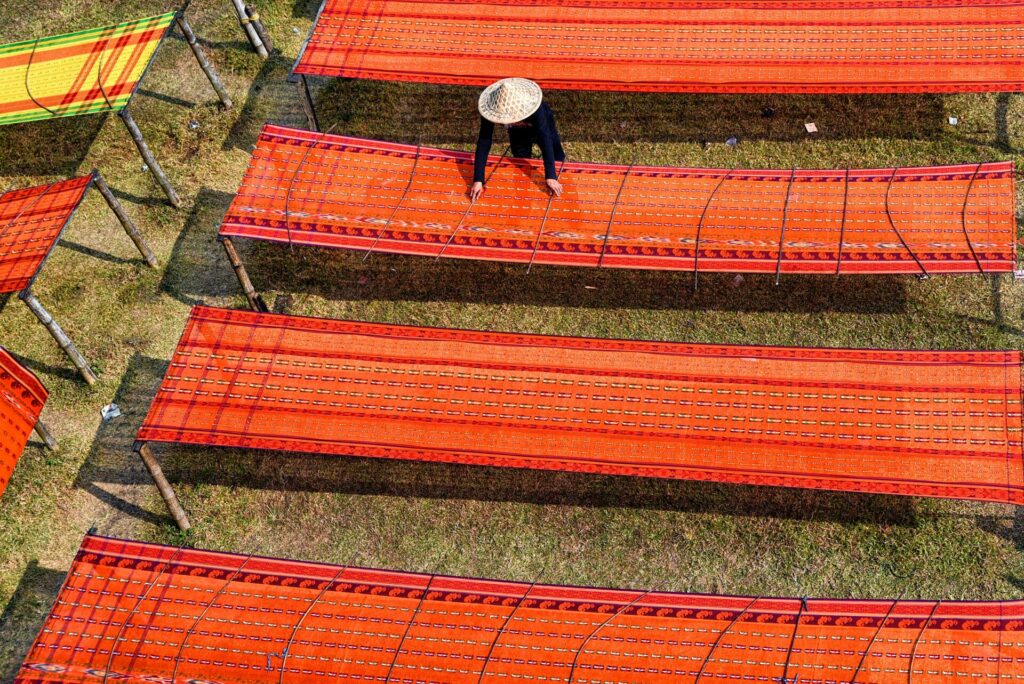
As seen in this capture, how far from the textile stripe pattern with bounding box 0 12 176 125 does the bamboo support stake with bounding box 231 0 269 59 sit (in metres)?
1.12

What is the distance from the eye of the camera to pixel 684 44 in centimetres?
938

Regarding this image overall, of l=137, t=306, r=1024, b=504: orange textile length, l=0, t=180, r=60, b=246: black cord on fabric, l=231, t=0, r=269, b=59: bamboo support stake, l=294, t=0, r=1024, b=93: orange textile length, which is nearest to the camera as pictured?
l=137, t=306, r=1024, b=504: orange textile length

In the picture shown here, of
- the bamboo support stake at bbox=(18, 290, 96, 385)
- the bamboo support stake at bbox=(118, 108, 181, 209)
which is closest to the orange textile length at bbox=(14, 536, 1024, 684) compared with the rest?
the bamboo support stake at bbox=(18, 290, 96, 385)

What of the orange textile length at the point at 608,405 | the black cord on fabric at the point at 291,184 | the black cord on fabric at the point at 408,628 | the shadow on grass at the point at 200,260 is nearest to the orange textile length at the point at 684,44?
the black cord on fabric at the point at 291,184

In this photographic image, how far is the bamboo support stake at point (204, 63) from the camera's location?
955 cm

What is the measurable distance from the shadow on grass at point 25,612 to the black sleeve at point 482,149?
15.8 ft

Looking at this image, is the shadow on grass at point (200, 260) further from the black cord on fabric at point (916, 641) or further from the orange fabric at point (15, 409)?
the black cord on fabric at point (916, 641)

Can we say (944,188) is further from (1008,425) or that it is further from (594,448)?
(594,448)

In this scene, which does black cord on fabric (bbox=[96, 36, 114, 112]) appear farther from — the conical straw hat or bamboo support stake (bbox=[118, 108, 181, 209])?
the conical straw hat

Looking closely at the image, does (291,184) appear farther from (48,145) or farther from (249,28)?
(48,145)

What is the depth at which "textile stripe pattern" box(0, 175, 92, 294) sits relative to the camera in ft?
25.3

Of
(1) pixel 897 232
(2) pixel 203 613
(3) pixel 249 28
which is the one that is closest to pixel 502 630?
(2) pixel 203 613

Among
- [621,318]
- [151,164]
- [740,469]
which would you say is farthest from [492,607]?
[151,164]

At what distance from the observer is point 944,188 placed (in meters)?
8.16
